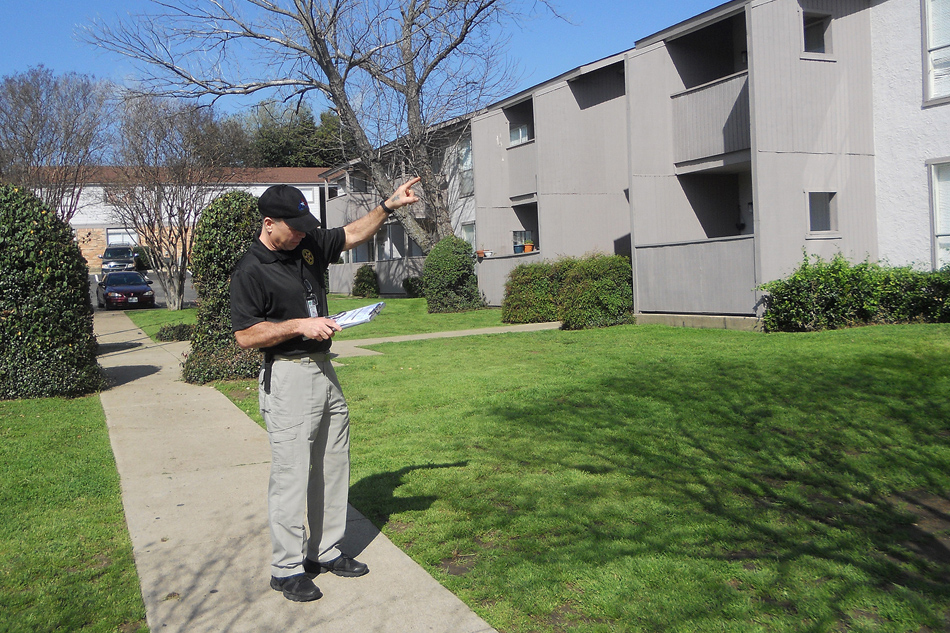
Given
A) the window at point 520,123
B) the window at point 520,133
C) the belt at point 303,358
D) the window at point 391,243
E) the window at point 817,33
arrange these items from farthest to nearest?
the window at point 391,243, the window at point 520,133, the window at point 520,123, the window at point 817,33, the belt at point 303,358

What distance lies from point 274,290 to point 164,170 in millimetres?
20803

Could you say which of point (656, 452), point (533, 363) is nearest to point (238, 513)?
point (656, 452)

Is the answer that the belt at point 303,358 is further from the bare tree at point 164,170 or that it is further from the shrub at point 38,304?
the bare tree at point 164,170

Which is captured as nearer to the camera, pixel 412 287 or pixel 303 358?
pixel 303 358

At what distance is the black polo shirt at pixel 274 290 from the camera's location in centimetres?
384

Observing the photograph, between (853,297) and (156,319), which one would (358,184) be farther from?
(853,297)

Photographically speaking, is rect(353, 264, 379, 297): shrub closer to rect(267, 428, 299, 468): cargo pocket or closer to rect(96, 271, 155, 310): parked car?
rect(96, 271, 155, 310): parked car

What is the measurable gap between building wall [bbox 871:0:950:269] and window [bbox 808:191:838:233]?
1.01 meters

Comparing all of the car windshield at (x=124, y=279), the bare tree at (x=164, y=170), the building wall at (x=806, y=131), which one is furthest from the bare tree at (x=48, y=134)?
the building wall at (x=806, y=131)

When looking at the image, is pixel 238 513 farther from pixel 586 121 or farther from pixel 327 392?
pixel 586 121

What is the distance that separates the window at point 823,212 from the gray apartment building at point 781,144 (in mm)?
25

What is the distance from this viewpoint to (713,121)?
50.1 ft

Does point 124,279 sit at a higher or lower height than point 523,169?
lower

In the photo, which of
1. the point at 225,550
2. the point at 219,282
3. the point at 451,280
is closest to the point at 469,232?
the point at 451,280
